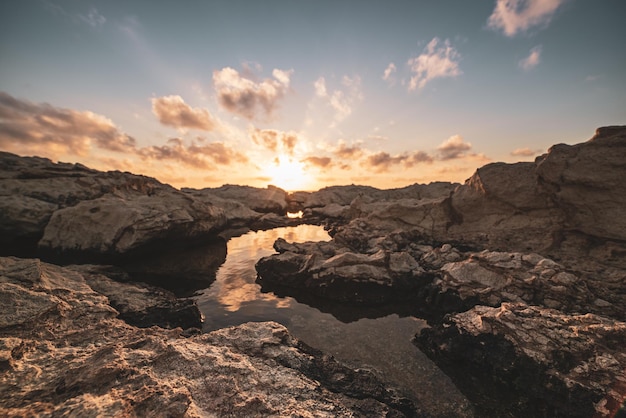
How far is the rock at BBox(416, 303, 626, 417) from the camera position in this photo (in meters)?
6.15

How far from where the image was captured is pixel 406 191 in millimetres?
80625

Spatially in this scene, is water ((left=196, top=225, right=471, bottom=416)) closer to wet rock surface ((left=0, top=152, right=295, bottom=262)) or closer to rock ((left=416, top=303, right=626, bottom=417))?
rock ((left=416, top=303, right=626, bottom=417))

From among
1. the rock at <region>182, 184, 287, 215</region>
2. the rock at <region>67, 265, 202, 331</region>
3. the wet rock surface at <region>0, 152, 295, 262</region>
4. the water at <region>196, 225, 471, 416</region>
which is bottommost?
the water at <region>196, 225, 471, 416</region>

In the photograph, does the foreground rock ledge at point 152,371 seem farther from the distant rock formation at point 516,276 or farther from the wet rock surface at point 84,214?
the wet rock surface at point 84,214

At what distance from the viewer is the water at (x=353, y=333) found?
769 centimetres

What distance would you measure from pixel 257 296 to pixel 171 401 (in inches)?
418

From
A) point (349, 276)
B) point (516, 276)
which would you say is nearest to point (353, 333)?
point (349, 276)

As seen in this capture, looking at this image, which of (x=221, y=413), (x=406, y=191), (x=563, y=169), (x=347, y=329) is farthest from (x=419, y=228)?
(x=406, y=191)

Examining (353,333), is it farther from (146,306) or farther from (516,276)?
(146,306)

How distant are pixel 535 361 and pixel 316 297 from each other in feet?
31.1

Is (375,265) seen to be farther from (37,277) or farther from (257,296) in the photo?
(37,277)

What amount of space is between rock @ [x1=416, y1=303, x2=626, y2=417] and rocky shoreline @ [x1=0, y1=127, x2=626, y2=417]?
0.11 ft

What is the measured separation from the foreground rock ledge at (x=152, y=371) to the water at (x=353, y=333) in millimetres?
2151

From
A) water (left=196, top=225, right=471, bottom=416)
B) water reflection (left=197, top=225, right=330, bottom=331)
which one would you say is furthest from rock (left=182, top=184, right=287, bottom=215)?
water (left=196, top=225, right=471, bottom=416)
